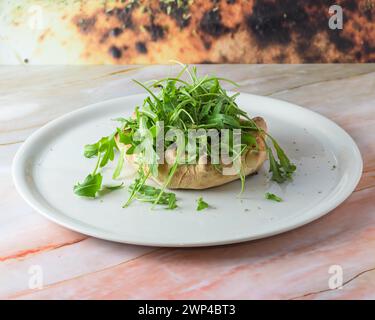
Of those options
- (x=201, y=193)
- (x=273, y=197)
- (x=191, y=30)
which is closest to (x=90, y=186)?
(x=201, y=193)

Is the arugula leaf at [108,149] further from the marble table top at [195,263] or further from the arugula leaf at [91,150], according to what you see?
the marble table top at [195,263]

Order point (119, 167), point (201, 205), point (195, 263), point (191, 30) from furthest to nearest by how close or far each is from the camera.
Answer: point (191, 30), point (119, 167), point (201, 205), point (195, 263)

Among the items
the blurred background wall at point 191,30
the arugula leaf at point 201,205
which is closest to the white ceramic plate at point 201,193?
the arugula leaf at point 201,205

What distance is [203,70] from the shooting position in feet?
6.12

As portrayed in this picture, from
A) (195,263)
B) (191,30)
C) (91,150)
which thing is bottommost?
(195,263)

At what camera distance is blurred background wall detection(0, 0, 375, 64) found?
1853 millimetres

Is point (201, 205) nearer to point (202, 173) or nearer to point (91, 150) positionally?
point (202, 173)

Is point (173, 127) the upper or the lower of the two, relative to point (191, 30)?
lower

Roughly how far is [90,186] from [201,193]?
183 mm

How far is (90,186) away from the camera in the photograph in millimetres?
1155

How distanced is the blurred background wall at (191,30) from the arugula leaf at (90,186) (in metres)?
0.83

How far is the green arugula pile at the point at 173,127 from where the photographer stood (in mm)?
1145

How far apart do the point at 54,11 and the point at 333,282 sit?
1.25 metres
